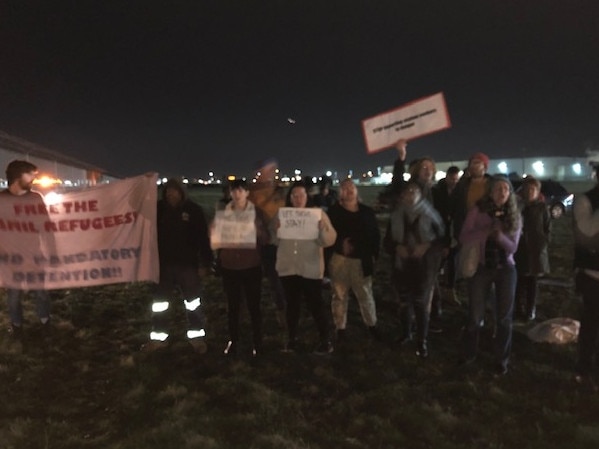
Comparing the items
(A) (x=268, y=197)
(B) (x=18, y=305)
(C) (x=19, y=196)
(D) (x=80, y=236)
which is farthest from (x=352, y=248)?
(B) (x=18, y=305)

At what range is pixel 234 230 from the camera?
5.78 m

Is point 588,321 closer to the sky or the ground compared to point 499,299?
closer to the ground

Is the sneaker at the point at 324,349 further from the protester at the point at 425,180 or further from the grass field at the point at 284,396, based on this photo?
the protester at the point at 425,180

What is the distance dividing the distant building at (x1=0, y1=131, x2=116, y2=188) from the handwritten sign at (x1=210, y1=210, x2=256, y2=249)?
8493 millimetres

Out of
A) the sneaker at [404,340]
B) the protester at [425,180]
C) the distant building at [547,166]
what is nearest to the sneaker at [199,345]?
the sneaker at [404,340]

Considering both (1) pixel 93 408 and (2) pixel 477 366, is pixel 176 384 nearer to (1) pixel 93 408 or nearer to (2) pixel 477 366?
(1) pixel 93 408

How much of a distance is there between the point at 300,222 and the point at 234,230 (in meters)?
0.69

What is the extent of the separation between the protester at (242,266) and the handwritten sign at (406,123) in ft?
7.21

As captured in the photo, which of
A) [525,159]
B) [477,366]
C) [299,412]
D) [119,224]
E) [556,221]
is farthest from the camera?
[525,159]

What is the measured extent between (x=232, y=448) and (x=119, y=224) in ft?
11.7

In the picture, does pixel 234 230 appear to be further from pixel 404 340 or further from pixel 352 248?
pixel 404 340

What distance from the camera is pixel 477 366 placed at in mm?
5562

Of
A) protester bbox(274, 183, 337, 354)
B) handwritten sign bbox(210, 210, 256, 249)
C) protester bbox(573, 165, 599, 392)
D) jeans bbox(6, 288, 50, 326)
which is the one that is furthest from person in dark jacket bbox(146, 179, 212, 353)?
protester bbox(573, 165, 599, 392)

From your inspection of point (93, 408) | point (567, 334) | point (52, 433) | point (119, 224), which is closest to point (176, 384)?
point (93, 408)
